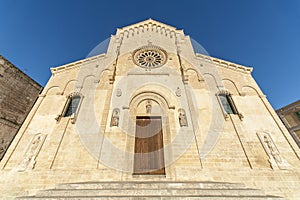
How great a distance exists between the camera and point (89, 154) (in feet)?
25.4

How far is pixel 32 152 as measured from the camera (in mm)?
8047

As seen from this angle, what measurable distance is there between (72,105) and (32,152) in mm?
3654

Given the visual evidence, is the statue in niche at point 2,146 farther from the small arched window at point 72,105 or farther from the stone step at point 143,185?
the stone step at point 143,185

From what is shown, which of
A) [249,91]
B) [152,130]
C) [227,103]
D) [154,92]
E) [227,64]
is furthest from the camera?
[227,64]

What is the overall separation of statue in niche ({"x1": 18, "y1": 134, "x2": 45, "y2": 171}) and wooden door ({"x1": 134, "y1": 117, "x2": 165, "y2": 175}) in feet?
17.9

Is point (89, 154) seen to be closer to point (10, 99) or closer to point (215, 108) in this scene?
point (215, 108)

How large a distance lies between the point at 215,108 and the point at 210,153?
133 inches

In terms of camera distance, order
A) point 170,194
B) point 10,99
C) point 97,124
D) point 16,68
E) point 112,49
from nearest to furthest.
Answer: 1. point 170,194
2. point 97,124
3. point 10,99
4. point 16,68
5. point 112,49

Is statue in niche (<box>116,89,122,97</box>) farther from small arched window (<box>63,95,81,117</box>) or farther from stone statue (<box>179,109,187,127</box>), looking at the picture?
stone statue (<box>179,109,187,127</box>)

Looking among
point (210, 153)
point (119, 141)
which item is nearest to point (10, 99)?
point (119, 141)

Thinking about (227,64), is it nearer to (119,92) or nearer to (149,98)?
(149,98)

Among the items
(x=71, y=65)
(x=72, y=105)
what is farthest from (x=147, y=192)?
(x=71, y=65)

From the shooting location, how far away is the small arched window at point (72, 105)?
10.1m

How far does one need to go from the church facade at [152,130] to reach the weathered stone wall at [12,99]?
9.51 ft
